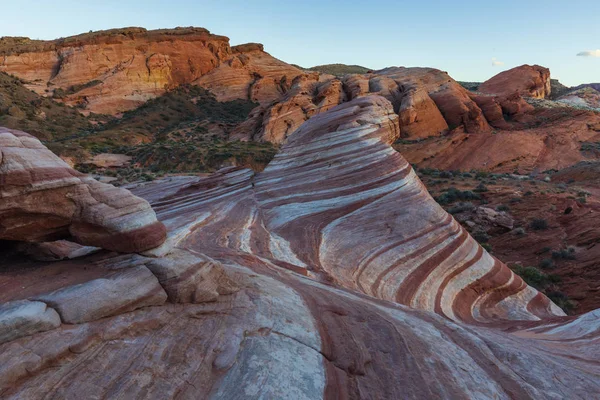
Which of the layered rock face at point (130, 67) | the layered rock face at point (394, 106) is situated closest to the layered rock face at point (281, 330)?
the layered rock face at point (394, 106)

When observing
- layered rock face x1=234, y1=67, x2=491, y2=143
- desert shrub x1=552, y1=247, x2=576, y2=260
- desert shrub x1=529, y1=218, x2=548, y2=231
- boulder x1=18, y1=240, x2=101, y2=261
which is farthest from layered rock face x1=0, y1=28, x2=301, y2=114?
boulder x1=18, y1=240, x2=101, y2=261

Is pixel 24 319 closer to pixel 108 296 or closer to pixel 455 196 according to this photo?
pixel 108 296

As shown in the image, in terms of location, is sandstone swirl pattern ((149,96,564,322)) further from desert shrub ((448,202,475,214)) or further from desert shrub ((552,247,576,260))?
desert shrub ((448,202,475,214))

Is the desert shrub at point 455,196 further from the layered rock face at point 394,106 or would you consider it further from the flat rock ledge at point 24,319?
the layered rock face at point 394,106

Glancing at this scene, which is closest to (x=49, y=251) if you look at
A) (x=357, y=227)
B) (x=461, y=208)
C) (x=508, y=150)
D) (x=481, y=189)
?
(x=357, y=227)

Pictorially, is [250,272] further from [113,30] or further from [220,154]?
[113,30]

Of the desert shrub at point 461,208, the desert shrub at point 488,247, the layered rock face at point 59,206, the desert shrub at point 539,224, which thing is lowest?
the desert shrub at point 488,247
